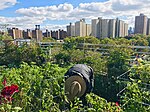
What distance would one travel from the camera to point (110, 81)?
4.41 meters

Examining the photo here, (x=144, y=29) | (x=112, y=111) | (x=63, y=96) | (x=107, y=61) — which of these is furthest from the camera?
(x=144, y=29)

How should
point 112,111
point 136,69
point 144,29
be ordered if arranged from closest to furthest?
point 112,111
point 136,69
point 144,29

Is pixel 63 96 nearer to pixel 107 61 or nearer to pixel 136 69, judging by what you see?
pixel 136 69

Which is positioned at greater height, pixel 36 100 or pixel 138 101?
pixel 138 101

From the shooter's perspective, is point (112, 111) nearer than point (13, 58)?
Yes

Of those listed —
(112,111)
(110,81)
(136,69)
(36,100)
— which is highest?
(136,69)

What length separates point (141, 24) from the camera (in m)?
21.3

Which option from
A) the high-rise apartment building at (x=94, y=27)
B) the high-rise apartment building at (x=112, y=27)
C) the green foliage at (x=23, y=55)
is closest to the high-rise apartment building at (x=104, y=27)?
the high-rise apartment building at (x=112, y=27)

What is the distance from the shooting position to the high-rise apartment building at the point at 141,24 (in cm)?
2040

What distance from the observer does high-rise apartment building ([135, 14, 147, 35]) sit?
20.4 metres

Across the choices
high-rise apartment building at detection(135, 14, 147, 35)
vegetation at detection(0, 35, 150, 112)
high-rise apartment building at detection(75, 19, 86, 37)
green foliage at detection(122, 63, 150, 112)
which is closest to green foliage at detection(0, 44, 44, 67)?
vegetation at detection(0, 35, 150, 112)

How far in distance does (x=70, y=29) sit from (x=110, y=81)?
56.8ft

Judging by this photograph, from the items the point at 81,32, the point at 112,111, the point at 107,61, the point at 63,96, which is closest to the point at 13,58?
the point at 107,61

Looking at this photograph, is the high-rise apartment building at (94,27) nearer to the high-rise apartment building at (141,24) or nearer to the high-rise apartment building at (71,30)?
the high-rise apartment building at (71,30)
